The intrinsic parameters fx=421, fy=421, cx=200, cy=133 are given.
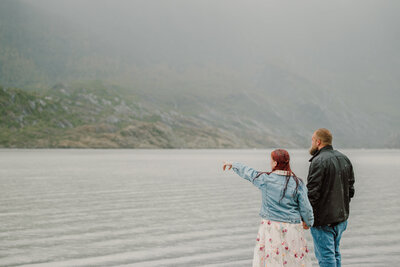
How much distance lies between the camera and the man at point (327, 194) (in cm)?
784

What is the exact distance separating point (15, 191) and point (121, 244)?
18.0 metres

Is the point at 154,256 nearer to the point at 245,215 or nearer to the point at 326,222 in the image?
the point at 326,222

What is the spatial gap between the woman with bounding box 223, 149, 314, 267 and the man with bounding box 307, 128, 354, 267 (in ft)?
2.12

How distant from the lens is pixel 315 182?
25.7ft

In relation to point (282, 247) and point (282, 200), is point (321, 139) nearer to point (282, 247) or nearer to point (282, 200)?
point (282, 200)

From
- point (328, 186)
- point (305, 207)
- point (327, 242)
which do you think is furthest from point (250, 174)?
point (327, 242)

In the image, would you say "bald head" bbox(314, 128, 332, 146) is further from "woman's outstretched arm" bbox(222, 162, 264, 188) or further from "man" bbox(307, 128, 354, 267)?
"woman's outstretched arm" bbox(222, 162, 264, 188)

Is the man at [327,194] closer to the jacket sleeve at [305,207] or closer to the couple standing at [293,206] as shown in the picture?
the couple standing at [293,206]

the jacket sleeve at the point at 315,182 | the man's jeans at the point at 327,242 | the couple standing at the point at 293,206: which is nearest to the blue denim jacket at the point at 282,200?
the couple standing at the point at 293,206

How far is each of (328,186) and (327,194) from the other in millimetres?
163

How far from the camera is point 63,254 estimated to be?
11414 mm

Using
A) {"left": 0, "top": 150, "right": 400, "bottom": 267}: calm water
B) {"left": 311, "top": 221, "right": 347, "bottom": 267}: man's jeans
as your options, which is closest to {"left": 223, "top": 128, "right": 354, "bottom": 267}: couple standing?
{"left": 311, "top": 221, "right": 347, "bottom": 267}: man's jeans

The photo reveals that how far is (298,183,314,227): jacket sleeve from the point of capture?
7.23m

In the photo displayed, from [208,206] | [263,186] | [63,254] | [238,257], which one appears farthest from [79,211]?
[263,186]
